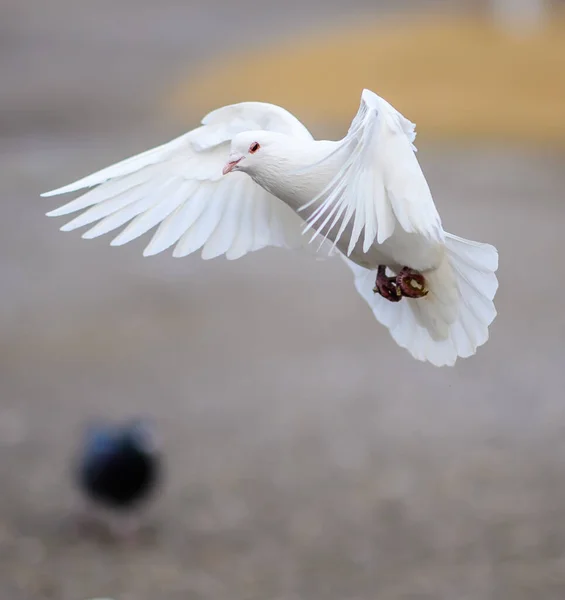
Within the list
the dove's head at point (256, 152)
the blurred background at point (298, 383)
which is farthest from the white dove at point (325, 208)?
the blurred background at point (298, 383)

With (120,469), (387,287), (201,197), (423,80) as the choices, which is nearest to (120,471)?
(120,469)

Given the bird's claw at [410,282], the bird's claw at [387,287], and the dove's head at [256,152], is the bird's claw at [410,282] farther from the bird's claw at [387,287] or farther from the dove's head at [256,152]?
the dove's head at [256,152]

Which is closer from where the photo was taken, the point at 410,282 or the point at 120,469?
the point at 410,282

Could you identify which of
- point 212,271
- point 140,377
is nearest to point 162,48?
point 212,271

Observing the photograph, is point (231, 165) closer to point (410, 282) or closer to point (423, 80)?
point (410, 282)

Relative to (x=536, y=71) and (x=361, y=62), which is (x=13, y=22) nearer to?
(x=361, y=62)

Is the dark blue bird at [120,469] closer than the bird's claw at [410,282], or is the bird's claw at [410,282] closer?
the bird's claw at [410,282]
